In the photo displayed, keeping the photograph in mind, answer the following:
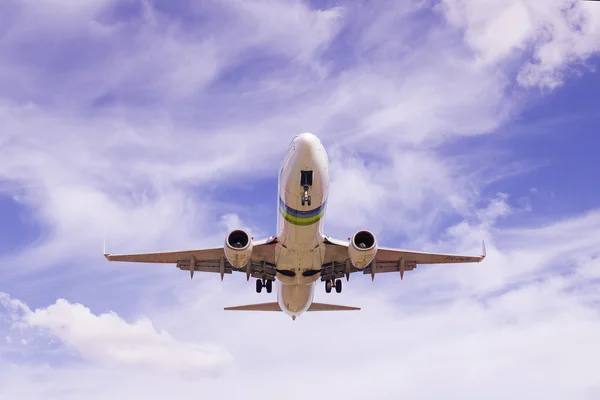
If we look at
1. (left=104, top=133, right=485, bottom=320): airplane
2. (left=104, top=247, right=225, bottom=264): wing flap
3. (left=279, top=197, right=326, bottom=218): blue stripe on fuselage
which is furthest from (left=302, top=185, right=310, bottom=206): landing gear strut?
(left=104, top=247, right=225, bottom=264): wing flap

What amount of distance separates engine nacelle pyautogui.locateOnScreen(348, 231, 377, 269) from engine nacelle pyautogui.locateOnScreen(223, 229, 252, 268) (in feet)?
15.7


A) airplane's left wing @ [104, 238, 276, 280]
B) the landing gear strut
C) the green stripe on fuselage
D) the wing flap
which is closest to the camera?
the landing gear strut

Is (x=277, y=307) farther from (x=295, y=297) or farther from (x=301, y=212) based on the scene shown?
(x=301, y=212)

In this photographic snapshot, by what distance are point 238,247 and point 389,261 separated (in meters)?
10.6

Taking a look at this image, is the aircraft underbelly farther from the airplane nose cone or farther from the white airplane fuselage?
the airplane nose cone

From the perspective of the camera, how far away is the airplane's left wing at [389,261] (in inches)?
1436

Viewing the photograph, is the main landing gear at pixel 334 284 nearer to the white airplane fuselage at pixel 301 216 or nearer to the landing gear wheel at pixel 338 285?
the landing gear wheel at pixel 338 285

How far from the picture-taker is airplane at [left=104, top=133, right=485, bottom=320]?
28.9 meters

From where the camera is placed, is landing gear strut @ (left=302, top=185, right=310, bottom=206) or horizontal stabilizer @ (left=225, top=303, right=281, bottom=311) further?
horizontal stabilizer @ (left=225, top=303, right=281, bottom=311)

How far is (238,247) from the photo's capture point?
3169 cm

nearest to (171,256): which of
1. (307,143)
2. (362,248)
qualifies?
(362,248)

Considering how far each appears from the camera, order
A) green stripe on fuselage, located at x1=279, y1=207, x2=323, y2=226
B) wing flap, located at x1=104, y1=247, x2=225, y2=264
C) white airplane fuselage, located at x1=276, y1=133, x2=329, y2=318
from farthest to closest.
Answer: wing flap, located at x1=104, y1=247, x2=225, y2=264, green stripe on fuselage, located at x1=279, y1=207, x2=323, y2=226, white airplane fuselage, located at x1=276, y1=133, x2=329, y2=318

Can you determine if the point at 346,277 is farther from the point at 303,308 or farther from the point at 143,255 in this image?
the point at 143,255

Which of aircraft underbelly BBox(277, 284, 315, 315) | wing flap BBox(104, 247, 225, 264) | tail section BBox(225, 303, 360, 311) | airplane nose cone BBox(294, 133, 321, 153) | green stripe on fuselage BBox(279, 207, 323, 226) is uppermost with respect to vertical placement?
airplane nose cone BBox(294, 133, 321, 153)
